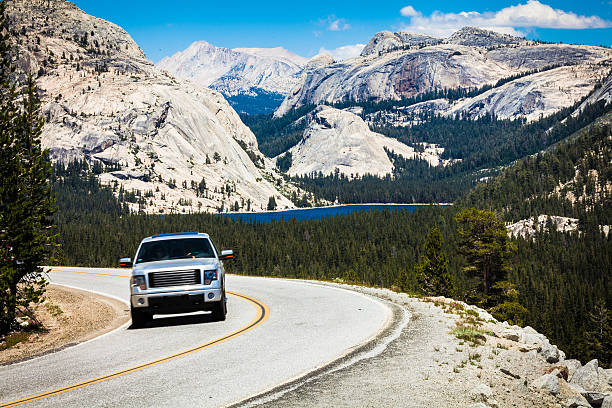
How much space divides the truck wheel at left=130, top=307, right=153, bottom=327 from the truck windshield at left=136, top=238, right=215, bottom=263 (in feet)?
5.64

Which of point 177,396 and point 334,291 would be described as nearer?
point 177,396

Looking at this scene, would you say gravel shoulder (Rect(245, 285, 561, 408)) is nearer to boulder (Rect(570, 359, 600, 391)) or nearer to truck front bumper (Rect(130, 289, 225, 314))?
boulder (Rect(570, 359, 600, 391))

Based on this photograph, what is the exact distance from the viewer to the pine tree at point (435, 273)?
2152 inches

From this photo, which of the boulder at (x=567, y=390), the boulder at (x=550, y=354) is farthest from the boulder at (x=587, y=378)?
the boulder at (x=567, y=390)

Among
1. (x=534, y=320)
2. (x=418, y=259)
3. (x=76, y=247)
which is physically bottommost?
(x=534, y=320)

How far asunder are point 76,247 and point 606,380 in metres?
116

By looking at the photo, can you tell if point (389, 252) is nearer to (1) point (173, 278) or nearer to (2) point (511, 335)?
(2) point (511, 335)

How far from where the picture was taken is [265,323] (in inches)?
620

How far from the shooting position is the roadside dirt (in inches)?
558

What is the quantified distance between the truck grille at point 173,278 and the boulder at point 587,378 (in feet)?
37.2

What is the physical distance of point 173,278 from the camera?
14.9 meters

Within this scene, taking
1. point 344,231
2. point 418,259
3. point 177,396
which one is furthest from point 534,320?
point 177,396

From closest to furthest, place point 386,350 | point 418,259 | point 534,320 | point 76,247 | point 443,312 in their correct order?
1. point 386,350
2. point 443,312
3. point 534,320
4. point 76,247
5. point 418,259

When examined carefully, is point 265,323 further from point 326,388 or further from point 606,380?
point 606,380
